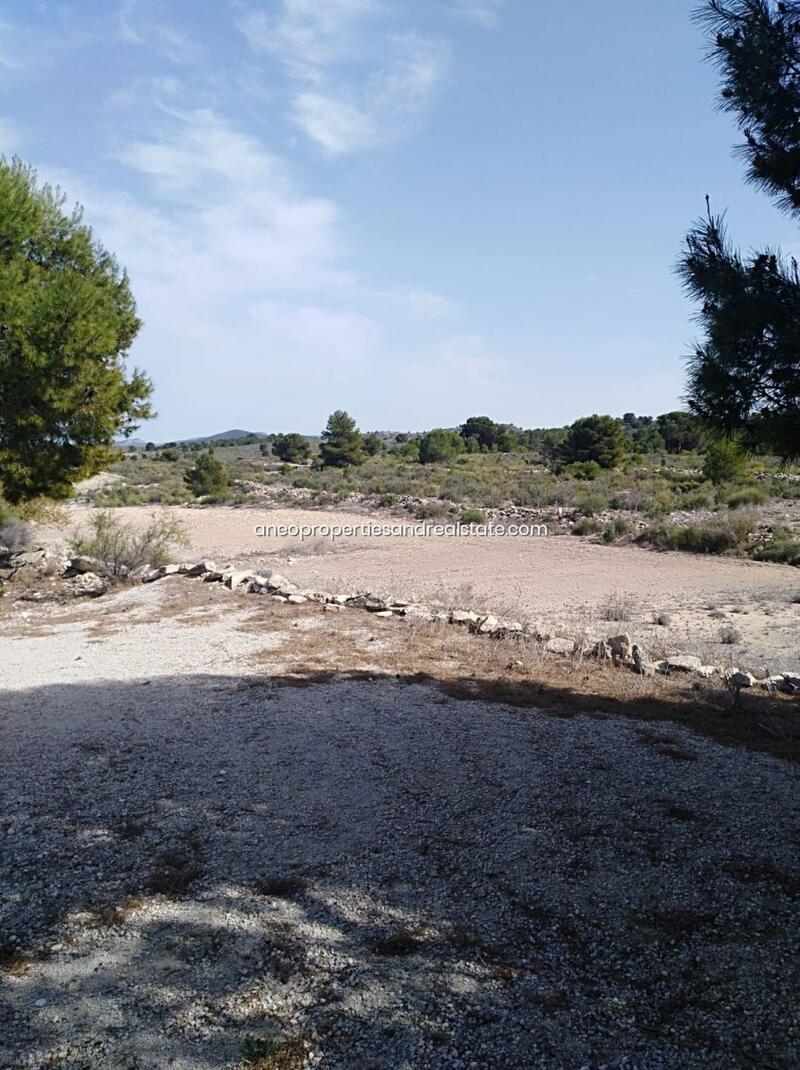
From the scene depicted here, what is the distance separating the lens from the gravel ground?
2.63 metres

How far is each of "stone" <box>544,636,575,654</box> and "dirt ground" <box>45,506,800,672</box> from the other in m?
0.53

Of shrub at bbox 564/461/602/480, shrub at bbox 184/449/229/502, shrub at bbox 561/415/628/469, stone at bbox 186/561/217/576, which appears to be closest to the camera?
stone at bbox 186/561/217/576

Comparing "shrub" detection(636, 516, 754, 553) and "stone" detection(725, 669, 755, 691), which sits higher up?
"shrub" detection(636, 516, 754, 553)

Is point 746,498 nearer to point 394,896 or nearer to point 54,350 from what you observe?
point 54,350

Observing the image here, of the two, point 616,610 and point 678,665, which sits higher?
point 678,665

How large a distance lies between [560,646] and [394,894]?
6.04m

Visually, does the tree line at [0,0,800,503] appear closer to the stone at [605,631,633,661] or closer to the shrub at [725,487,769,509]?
the stone at [605,631,633,661]

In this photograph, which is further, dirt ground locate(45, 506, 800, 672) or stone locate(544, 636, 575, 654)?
dirt ground locate(45, 506, 800, 672)

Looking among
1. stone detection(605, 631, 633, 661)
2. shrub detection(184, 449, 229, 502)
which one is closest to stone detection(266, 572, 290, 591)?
stone detection(605, 631, 633, 661)

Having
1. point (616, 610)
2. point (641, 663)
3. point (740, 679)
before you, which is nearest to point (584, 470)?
point (616, 610)

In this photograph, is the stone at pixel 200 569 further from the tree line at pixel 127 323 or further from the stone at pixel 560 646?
the stone at pixel 560 646

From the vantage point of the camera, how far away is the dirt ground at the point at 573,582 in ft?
38.7

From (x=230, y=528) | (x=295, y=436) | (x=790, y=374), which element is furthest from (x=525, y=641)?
(x=295, y=436)

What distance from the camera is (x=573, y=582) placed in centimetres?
1862
